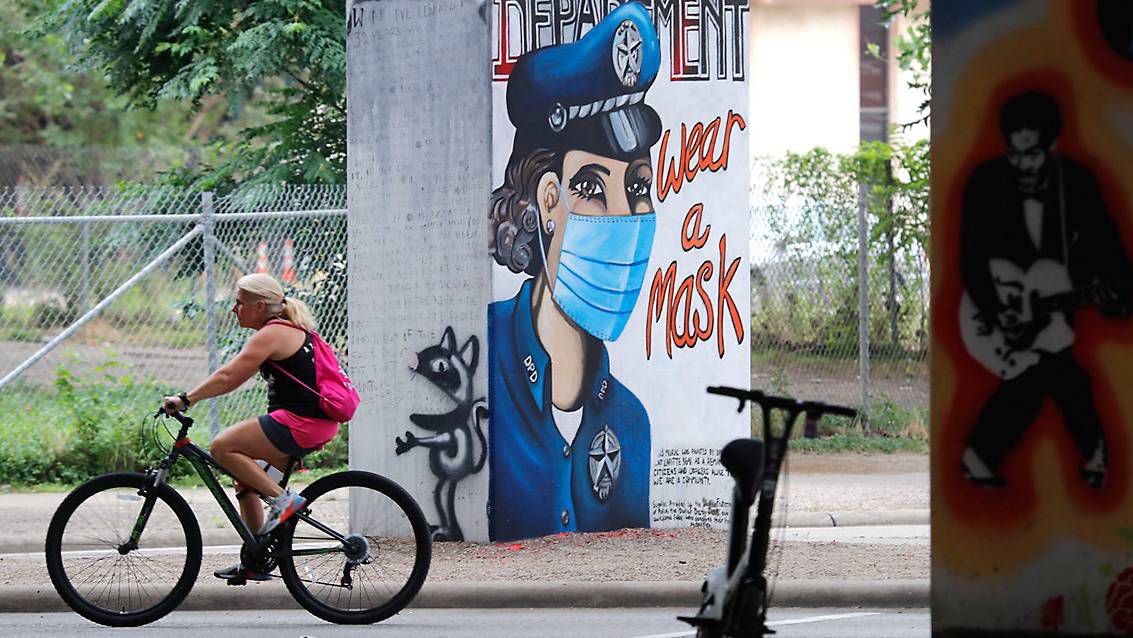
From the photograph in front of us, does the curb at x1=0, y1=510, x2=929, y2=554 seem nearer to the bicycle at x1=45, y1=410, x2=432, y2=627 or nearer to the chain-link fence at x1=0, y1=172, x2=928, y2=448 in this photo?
the bicycle at x1=45, y1=410, x2=432, y2=627

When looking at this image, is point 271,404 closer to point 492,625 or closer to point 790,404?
point 492,625

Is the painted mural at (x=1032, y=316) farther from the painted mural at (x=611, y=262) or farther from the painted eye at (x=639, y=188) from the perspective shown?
the painted eye at (x=639, y=188)

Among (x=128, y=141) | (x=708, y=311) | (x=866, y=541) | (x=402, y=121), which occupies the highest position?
(x=128, y=141)

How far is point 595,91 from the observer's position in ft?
32.8

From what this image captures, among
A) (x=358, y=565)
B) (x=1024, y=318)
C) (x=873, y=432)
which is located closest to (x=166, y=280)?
(x=873, y=432)

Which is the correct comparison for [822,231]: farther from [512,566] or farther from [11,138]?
[11,138]

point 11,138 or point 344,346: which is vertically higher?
point 11,138

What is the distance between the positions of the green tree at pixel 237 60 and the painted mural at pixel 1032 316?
10302 mm

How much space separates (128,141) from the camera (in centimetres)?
3991

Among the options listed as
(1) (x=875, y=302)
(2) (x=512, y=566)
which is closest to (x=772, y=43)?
(1) (x=875, y=302)

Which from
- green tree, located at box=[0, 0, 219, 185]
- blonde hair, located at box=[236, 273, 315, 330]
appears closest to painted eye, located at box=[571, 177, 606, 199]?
blonde hair, located at box=[236, 273, 315, 330]

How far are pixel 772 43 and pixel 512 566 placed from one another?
24084 millimetres

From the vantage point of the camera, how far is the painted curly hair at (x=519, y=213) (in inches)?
384

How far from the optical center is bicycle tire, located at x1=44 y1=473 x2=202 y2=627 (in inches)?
309
